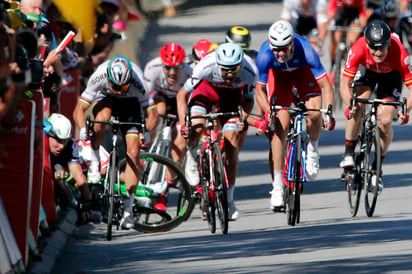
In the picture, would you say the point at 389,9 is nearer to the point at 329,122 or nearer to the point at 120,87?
the point at 329,122

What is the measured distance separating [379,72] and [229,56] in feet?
6.22

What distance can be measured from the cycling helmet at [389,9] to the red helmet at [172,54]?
527cm

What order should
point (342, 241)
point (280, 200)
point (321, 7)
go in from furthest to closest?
point (321, 7) → point (280, 200) → point (342, 241)

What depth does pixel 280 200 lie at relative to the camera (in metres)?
16.0

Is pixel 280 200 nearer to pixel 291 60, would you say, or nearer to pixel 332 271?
pixel 291 60

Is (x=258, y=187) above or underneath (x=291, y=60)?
underneath

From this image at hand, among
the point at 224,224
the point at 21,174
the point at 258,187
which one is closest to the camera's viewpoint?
the point at 21,174

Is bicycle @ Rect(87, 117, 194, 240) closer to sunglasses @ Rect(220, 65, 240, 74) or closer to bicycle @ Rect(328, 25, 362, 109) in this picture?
sunglasses @ Rect(220, 65, 240, 74)

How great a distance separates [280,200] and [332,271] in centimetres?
429

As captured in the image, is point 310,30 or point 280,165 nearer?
point 280,165

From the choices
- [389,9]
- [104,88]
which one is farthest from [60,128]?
[389,9]

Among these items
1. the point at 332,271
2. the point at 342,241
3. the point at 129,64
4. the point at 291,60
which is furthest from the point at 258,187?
the point at 332,271

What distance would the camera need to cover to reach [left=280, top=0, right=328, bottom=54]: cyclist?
25427mm

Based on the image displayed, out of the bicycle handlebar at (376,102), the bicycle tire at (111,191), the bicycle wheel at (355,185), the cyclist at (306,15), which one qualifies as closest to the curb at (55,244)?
the bicycle tire at (111,191)
